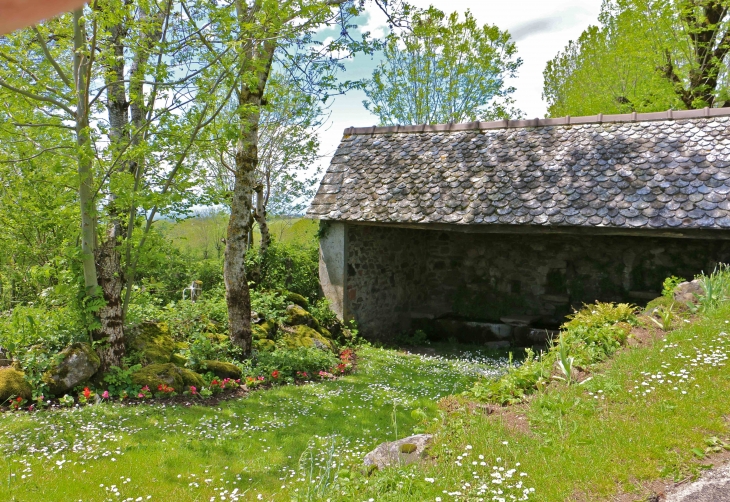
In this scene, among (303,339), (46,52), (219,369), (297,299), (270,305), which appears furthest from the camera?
(297,299)

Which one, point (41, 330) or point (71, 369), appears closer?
point (71, 369)

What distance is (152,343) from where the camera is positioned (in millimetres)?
6895

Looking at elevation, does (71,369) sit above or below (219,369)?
above

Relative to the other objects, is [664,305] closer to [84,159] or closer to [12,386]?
[84,159]

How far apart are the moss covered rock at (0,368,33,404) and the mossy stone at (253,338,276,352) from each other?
3.19 m

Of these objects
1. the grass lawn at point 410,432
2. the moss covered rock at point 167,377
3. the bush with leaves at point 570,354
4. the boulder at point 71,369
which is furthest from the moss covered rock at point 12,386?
the bush with leaves at point 570,354

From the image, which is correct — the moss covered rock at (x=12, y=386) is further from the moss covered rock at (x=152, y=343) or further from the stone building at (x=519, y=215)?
the stone building at (x=519, y=215)

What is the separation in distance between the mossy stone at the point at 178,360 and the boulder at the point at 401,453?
3985mm

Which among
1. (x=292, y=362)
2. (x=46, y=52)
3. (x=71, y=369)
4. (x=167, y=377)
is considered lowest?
(x=292, y=362)

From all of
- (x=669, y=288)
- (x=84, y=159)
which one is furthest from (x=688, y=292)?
(x=84, y=159)

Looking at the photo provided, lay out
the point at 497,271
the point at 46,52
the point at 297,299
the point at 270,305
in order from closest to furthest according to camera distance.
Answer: the point at 46,52 < the point at 270,305 < the point at 297,299 < the point at 497,271

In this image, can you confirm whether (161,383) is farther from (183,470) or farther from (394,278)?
(394,278)

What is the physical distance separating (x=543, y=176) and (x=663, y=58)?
26.2 ft

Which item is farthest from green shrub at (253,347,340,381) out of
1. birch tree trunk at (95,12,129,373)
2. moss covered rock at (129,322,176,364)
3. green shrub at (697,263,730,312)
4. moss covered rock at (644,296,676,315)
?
green shrub at (697,263,730,312)
